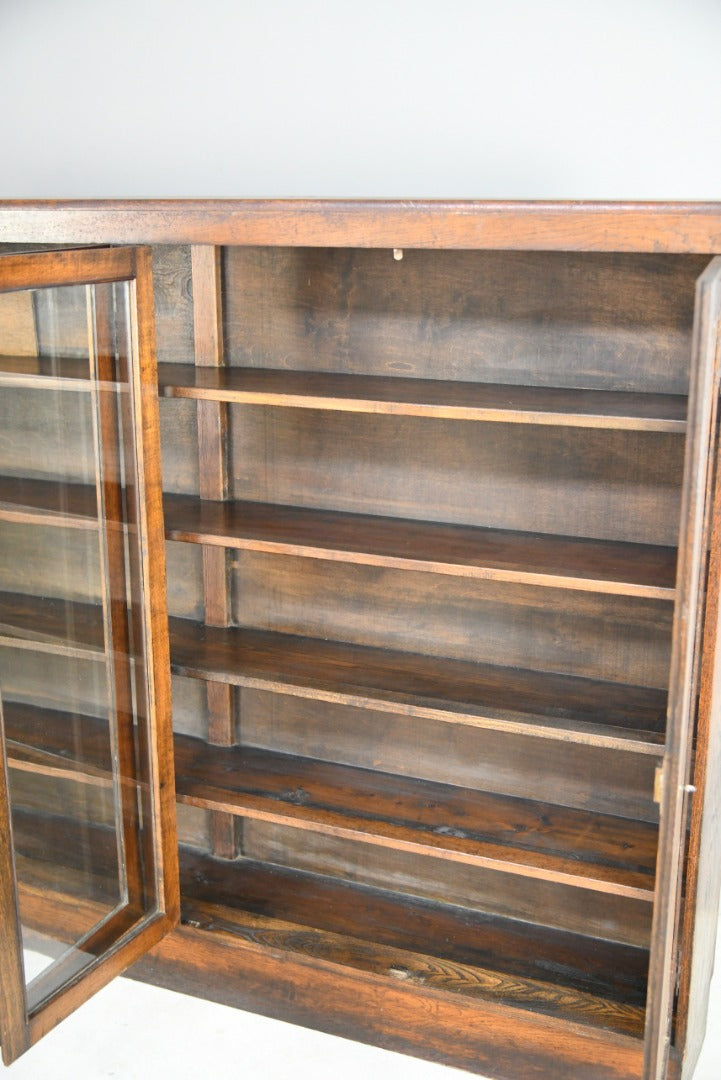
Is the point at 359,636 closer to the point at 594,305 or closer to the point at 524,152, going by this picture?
the point at 594,305

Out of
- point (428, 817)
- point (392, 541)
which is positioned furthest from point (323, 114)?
point (428, 817)

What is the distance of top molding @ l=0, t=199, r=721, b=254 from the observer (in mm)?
1984

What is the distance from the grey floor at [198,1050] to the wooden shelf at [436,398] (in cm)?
138

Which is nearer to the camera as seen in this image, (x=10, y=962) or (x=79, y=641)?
(x=10, y=962)

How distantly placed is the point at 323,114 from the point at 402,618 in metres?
1.28

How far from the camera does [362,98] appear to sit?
2.92m

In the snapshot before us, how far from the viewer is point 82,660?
2.41 metres

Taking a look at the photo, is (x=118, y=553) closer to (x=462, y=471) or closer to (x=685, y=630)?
(x=462, y=471)

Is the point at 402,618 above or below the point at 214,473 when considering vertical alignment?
below

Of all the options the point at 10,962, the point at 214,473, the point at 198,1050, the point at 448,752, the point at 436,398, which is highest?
the point at 436,398

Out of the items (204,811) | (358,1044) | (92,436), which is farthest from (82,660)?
(358,1044)

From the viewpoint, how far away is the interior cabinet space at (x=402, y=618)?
2.26 meters

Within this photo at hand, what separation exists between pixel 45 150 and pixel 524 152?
141 centimetres

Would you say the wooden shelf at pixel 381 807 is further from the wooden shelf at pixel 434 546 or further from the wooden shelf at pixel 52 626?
the wooden shelf at pixel 434 546
